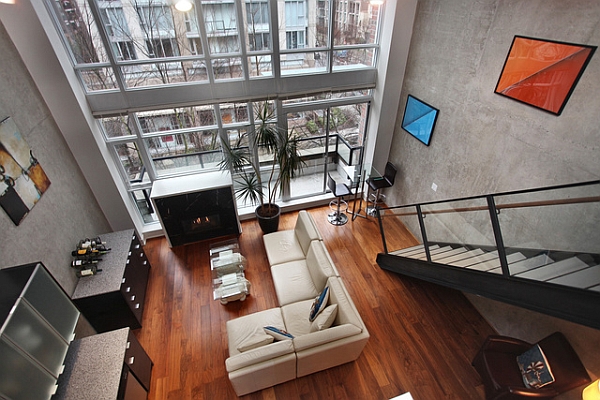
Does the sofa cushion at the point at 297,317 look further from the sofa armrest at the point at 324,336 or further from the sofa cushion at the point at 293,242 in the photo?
the sofa cushion at the point at 293,242

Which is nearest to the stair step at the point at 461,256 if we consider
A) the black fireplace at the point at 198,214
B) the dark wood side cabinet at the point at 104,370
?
the black fireplace at the point at 198,214

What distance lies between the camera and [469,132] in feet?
12.8

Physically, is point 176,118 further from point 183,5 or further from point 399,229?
point 399,229

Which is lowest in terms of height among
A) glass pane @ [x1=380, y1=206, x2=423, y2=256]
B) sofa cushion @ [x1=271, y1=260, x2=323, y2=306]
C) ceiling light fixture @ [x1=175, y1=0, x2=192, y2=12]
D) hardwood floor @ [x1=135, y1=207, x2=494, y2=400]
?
hardwood floor @ [x1=135, y1=207, x2=494, y2=400]

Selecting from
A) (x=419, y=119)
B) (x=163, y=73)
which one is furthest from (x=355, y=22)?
(x=163, y=73)

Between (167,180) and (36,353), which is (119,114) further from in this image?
(36,353)

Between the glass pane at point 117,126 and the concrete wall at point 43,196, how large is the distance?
600mm

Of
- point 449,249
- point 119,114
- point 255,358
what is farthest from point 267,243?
point 119,114

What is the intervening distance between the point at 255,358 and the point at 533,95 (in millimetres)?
3958

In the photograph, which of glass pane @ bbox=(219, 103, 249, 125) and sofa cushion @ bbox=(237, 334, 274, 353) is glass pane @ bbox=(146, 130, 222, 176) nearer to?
glass pane @ bbox=(219, 103, 249, 125)

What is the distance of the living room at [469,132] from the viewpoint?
2740 millimetres

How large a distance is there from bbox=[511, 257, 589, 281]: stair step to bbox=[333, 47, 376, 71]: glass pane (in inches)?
155

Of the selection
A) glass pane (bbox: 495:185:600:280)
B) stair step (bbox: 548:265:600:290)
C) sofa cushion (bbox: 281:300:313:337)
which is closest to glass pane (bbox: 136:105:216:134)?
sofa cushion (bbox: 281:300:313:337)

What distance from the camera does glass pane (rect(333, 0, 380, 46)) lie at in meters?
4.39
